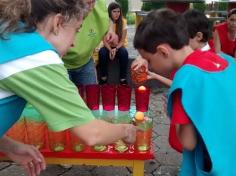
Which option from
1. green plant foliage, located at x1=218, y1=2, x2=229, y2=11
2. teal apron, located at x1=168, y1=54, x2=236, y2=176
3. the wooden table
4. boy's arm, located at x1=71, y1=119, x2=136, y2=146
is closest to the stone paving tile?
the wooden table

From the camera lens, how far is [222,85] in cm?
144

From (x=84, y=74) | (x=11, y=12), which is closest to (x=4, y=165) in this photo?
(x=84, y=74)

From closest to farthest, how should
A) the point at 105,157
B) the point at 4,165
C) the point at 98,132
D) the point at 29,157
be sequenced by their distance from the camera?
the point at 98,132 → the point at 29,157 → the point at 105,157 → the point at 4,165

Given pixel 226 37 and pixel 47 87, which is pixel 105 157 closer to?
pixel 47 87

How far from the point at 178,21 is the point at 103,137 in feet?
1.91

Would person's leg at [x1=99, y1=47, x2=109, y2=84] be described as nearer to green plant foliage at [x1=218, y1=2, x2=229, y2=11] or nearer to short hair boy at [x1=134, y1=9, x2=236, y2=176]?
short hair boy at [x1=134, y1=9, x2=236, y2=176]

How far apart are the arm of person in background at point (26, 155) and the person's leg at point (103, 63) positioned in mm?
3581

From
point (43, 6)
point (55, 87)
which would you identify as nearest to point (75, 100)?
point (55, 87)

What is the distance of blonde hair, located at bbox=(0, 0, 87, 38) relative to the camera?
4.05 feet

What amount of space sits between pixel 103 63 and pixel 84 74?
2.45 meters

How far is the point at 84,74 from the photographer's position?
2844 mm

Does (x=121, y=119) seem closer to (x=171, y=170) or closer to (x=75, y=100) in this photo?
(x=171, y=170)

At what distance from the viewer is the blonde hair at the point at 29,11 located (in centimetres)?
123

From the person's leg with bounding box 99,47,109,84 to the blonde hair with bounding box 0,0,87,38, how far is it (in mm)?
3814
